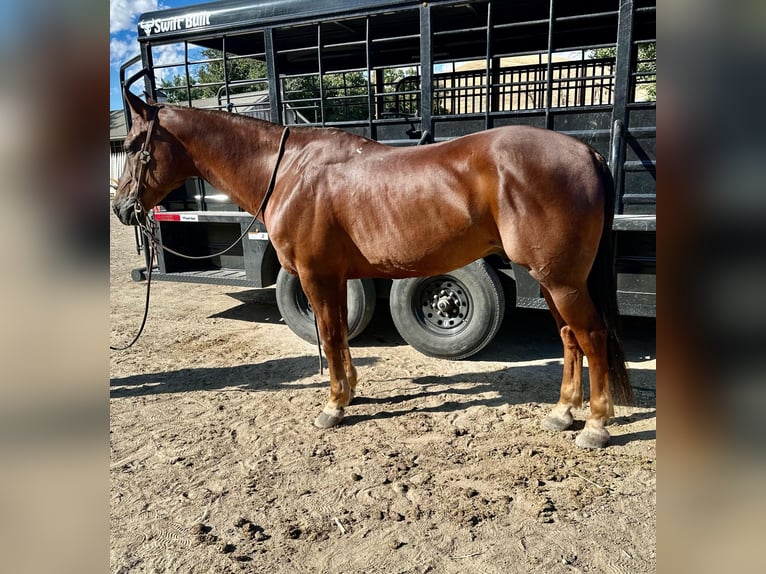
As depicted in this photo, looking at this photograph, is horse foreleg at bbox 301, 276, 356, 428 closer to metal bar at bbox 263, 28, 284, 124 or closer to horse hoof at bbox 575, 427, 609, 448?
horse hoof at bbox 575, 427, 609, 448

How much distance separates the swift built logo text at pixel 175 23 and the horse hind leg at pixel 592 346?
4.38m

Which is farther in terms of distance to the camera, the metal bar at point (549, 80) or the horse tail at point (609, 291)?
the metal bar at point (549, 80)

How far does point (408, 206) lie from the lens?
319 cm

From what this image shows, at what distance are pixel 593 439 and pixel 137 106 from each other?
11.9 feet

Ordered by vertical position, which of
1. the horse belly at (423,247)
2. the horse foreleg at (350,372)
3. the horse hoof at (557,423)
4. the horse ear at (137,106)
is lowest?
the horse hoof at (557,423)

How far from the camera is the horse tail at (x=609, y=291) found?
2.96 meters

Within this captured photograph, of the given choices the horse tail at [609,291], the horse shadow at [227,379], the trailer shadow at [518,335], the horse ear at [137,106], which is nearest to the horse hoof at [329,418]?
the horse shadow at [227,379]

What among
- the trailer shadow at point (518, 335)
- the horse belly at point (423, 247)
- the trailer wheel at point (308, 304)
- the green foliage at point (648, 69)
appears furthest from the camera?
the trailer wheel at point (308, 304)

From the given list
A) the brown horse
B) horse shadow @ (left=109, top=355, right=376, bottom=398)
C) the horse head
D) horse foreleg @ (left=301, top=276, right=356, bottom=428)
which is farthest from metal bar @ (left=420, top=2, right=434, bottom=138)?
horse shadow @ (left=109, top=355, right=376, bottom=398)

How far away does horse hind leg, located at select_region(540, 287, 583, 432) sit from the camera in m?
3.42

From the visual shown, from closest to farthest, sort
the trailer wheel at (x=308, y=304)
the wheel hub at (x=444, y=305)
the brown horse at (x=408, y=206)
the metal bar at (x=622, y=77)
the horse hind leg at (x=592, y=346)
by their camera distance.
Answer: the brown horse at (x=408, y=206) < the horse hind leg at (x=592, y=346) < the metal bar at (x=622, y=77) < the wheel hub at (x=444, y=305) < the trailer wheel at (x=308, y=304)

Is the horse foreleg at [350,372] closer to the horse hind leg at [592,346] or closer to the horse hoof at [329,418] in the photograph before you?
the horse hoof at [329,418]
